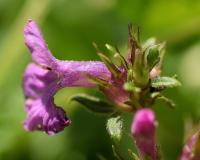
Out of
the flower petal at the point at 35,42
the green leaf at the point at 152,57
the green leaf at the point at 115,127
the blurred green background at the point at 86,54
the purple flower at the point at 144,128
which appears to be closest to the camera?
the purple flower at the point at 144,128

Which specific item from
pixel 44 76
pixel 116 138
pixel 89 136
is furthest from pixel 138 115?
pixel 89 136

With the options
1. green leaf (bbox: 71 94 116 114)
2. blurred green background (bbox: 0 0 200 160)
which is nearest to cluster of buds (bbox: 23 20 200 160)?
green leaf (bbox: 71 94 116 114)

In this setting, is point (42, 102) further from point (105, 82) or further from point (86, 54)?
point (86, 54)

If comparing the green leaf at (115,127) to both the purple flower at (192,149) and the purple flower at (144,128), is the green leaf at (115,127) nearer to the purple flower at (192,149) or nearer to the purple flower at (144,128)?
the purple flower at (144,128)

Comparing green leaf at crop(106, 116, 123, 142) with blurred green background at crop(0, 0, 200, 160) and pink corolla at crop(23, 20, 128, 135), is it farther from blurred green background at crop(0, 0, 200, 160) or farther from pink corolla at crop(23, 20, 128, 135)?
blurred green background at crop(0, 0, 200, 160)

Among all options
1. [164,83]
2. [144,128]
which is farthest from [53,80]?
[144,128]

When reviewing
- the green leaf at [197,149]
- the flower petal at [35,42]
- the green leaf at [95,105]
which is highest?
the flower petal at [35,42]

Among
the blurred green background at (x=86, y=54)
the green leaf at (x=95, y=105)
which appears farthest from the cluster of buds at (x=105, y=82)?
the blurred green background at (x=86, y=54)
